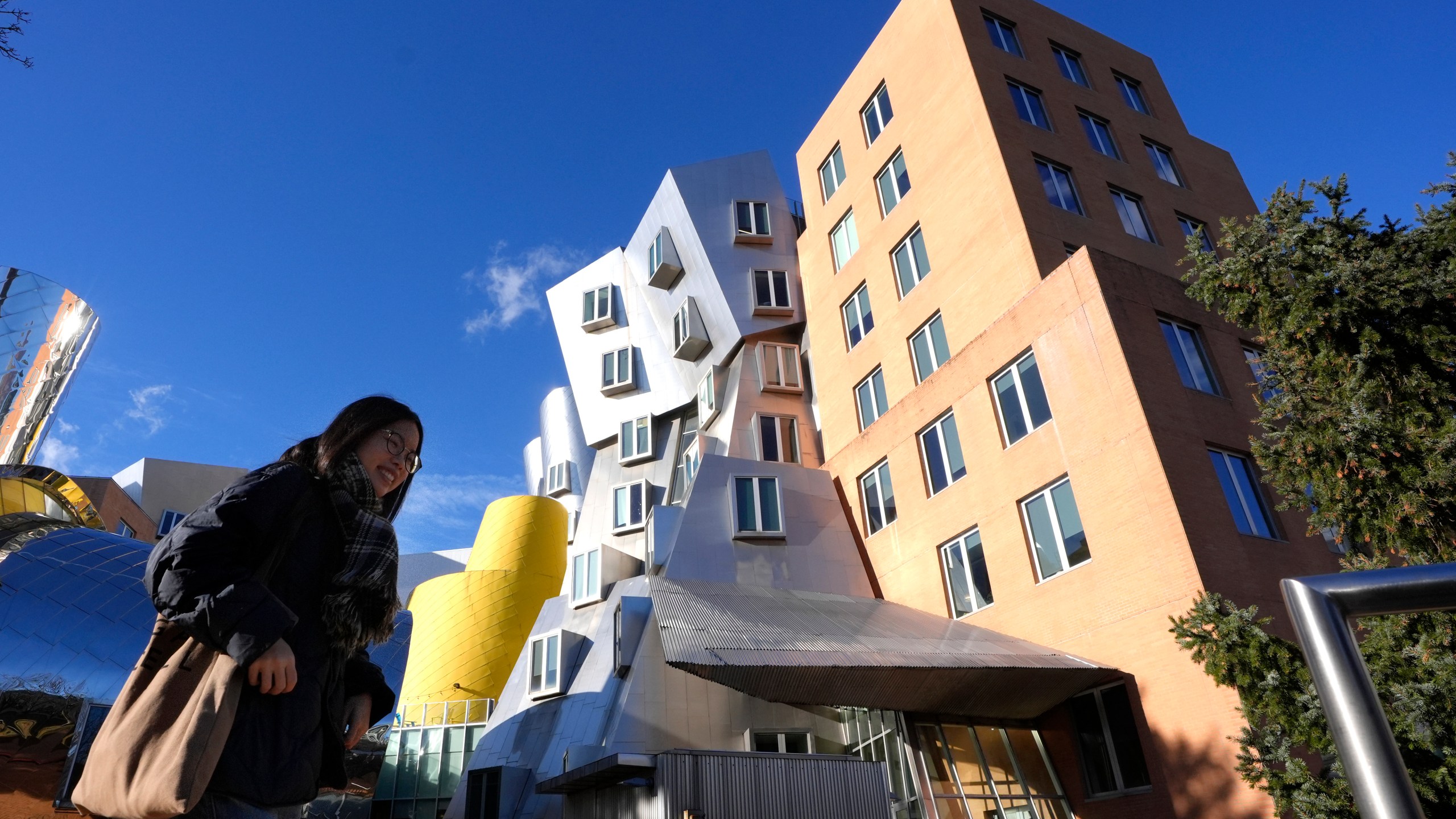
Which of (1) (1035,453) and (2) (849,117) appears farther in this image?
(2) (849,117)

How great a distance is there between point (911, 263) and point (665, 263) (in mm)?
12778

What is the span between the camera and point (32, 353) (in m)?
28.1

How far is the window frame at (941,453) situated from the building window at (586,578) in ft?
33.8

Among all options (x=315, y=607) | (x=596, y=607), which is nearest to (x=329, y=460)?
(x=315, y=607)

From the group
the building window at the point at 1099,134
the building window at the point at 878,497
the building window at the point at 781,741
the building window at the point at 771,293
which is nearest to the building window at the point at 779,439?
the building window at the point at 771,293

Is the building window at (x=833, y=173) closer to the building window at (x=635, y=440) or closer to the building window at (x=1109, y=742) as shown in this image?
the building window at (x=635, y=440)

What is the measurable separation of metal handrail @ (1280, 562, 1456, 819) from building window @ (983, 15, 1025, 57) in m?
26.5

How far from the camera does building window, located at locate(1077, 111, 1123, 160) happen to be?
2441 centimetres

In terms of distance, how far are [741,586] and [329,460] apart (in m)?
17.5

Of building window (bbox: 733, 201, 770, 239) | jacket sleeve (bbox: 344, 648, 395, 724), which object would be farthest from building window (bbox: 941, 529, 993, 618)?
jacket sleeve (bbox: 344, 648, 395, 724)

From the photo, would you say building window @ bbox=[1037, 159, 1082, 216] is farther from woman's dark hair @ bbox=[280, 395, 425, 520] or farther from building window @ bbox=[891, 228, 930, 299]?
woman's dark hair @ bbox=[280, 395, 425, 520]

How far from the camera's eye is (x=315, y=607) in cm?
278

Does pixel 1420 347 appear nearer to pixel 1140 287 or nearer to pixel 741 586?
pixel 1140 287

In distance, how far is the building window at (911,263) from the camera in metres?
23.4
